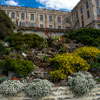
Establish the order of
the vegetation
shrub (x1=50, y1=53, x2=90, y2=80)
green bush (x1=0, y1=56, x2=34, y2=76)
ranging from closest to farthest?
green bush (x1=0, y1=56, x2=34, y2=76) → shrub (x1=50, y1=53, x2=90, y2=80) → the vegetation

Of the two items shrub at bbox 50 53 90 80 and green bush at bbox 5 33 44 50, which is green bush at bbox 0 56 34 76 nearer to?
shrub at bbox 50 53 90 80

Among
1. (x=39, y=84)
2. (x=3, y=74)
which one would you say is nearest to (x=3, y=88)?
(x=39, y=84)

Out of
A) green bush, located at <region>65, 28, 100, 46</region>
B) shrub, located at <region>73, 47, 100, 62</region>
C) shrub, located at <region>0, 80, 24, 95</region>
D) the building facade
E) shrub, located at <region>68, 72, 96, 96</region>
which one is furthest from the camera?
the building facade

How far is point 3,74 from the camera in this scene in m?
6.79

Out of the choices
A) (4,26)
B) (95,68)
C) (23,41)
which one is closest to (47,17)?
(4,26)

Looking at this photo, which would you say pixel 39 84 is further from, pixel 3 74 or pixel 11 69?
pixel 3 74

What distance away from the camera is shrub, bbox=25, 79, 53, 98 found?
16.5ft

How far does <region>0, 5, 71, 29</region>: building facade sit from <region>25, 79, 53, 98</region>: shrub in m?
33.0

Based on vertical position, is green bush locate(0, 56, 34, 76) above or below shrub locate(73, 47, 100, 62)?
below

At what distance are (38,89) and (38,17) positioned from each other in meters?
34.6

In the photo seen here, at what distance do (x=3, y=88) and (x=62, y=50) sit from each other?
6.16 meters

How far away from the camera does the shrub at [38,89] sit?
5.02 meters

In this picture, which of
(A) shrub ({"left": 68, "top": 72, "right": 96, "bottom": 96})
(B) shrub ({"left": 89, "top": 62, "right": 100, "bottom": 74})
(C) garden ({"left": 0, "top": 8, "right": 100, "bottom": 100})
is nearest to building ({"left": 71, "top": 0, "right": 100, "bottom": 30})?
(C) garden ({"left": 0, "top": 8, "right": 100, "bottom": 100})

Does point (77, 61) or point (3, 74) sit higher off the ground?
point (77, 61)
